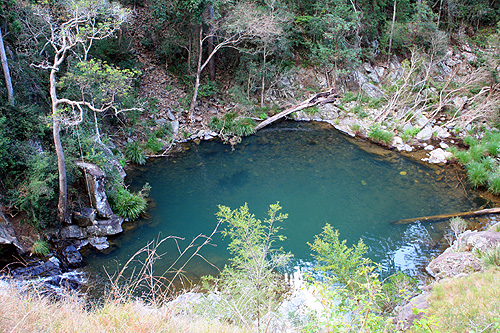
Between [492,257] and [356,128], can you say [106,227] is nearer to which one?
[492,257]

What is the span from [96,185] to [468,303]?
9.38 meters

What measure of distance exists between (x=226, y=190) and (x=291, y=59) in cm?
1268

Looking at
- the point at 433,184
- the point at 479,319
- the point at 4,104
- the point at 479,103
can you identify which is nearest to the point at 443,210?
the point at 433,184

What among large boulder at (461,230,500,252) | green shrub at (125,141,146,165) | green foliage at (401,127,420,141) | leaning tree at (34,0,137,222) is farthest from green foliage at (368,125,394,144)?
leaning tree at (34,0,137,222)

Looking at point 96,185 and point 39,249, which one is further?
point 96,185

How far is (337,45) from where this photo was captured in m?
19.5

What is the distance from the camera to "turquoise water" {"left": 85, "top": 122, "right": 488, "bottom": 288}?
350 inches

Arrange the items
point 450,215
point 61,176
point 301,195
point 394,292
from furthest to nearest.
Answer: point 301,195 < point 450,215 < point 61,176 < point 394,292

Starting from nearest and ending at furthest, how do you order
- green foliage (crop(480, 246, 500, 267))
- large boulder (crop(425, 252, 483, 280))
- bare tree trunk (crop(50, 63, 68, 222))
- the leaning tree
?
green foliage (crop(480, 246, 500, 267)) < large boulder (crop(425, 252, 483, 280)) < the leaning tree < bare tree trunk (crop(50, 63, 68, 222))

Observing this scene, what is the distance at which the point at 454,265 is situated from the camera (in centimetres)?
735

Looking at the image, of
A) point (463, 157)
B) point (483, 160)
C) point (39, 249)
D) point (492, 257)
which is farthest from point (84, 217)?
point (463, 157)

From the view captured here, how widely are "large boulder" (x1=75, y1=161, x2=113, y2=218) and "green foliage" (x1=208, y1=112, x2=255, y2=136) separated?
26.4ft

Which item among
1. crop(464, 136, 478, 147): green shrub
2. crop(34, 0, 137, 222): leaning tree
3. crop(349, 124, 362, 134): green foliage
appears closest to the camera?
crop(34, 0, 137, 222): leaning tree

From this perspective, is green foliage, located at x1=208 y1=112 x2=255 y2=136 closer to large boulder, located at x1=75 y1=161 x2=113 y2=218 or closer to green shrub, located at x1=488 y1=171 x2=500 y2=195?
large boulder, located at x1=75 y1=161 x2=113 y2=218
